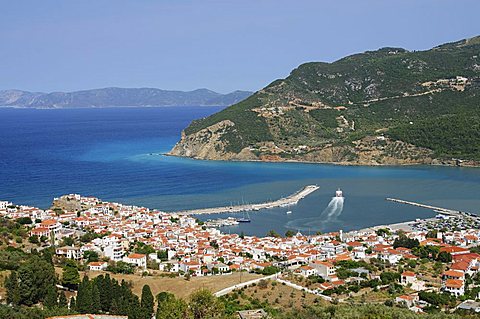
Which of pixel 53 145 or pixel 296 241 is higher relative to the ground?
pixel 53 145

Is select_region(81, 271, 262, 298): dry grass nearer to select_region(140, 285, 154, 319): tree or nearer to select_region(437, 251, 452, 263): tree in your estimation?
select_region(140, 285, 154, 319): tree

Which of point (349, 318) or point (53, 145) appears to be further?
point (53, 145)

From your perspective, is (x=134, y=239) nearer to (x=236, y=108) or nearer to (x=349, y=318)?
(x=349, y=318)

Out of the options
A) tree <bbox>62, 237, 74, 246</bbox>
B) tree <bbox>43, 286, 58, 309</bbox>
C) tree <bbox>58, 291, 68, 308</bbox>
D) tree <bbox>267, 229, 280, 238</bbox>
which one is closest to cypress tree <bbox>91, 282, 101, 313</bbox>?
tree <bbox>58, 291, 68, 308</bbox>

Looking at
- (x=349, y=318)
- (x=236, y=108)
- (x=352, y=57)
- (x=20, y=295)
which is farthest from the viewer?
(x=352, y=57)

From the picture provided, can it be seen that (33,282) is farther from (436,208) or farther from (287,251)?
(436,208)

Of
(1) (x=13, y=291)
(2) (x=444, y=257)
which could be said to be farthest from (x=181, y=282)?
(2) (x=444, y=257)

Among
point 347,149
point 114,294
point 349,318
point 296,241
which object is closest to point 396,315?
point 349,318
